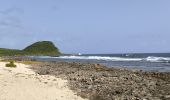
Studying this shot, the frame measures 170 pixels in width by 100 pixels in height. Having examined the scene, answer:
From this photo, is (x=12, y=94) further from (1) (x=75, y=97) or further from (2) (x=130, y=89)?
(2) (x=130, y=89)

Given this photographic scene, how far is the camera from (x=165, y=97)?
19172mm

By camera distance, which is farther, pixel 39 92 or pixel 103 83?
pixel 103 83

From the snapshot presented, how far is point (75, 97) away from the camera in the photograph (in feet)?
63.3

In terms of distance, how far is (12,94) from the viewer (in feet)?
63.8

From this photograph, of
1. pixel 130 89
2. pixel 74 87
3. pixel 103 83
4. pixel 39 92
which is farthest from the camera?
pixel 103 83

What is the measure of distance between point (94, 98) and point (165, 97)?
369 cm

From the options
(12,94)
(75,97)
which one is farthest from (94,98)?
Result: (12,94)

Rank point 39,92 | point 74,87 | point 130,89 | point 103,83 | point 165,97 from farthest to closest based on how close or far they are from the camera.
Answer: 1. point 103,83
2. point 74,87
3. point 130,89
4. point 39,92
5. point 165,97

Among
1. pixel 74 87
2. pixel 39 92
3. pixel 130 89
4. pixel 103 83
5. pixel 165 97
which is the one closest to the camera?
pixel 165 97

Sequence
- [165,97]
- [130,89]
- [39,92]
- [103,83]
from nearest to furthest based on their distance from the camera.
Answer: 1. [165,97]
2. [39,92]
3. [130,89]
4. [103,83]

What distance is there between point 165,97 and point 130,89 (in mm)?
3239

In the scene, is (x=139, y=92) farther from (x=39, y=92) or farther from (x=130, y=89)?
(x=39, y=92)

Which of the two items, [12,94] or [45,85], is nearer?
[12,94]

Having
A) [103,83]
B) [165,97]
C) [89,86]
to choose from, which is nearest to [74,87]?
[89,86]
